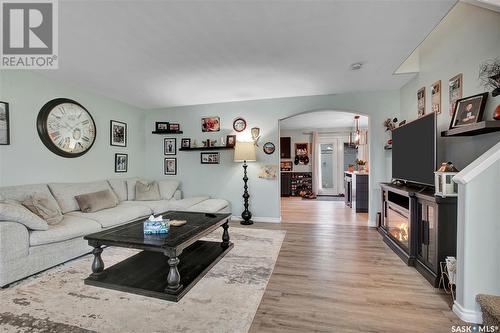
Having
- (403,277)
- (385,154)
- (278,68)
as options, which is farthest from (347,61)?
(403,277)

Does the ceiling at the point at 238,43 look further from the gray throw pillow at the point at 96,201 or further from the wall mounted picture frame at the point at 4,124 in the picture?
the gray throw pillow at the point at 96,201

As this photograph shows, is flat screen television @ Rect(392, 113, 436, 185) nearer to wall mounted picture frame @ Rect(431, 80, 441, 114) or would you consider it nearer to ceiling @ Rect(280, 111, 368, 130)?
wall mounted picture frame @ Rect(431, 80, 441, 114)

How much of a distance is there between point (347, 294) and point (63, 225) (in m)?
3.22

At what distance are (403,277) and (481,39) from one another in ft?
8.14

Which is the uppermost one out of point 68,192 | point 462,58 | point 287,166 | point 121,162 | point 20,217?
point 462,58

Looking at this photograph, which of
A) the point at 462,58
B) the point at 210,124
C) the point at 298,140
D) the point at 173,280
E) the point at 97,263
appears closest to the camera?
the point at 173,280

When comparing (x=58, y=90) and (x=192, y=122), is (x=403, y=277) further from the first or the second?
(x=58, y=90)

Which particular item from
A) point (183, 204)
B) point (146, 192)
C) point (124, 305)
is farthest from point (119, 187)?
point (124, 305)

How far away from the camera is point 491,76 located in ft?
6.22

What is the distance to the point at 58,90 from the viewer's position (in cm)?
358

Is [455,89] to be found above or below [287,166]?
above

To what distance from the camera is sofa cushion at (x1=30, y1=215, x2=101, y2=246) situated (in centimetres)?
242

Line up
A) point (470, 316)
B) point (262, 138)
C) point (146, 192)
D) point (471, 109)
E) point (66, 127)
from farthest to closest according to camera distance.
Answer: point (262, 138) < point (146, 192) < point (66, 127) < point (471, 109) < point (470, 316)

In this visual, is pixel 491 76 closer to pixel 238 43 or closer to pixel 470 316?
pixel 470 316
